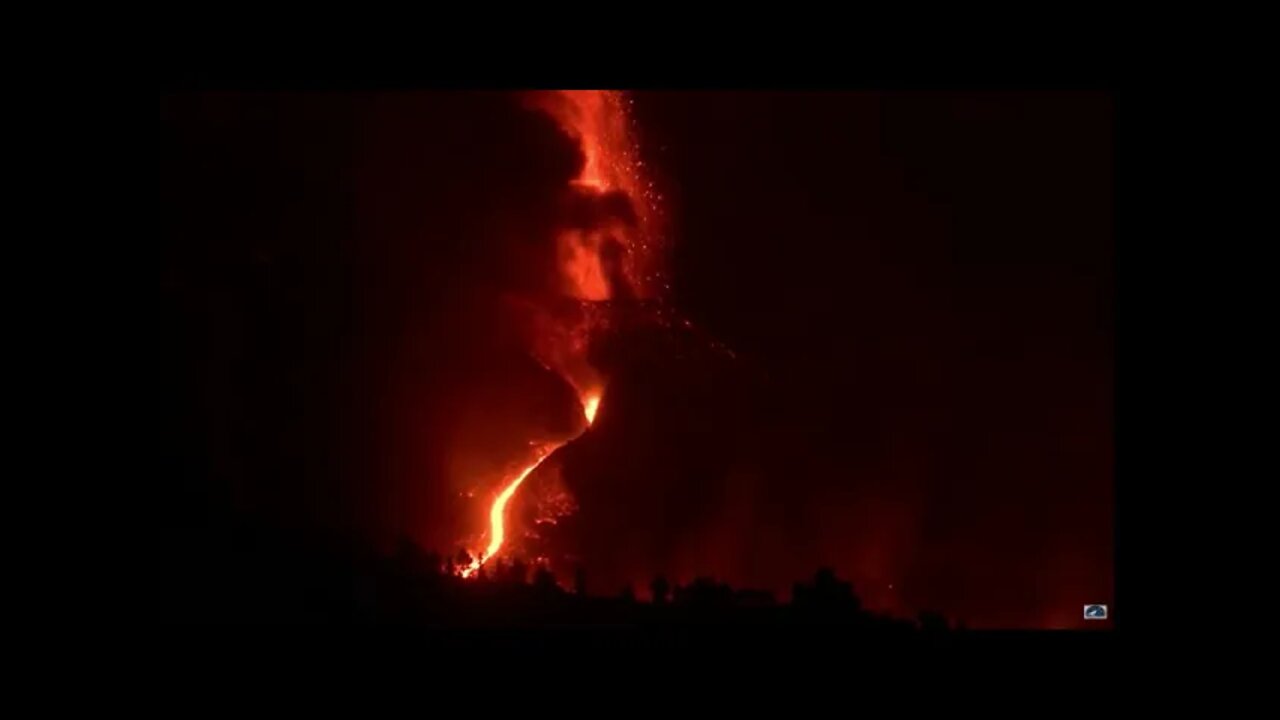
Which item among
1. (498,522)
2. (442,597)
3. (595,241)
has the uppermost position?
(595,241)

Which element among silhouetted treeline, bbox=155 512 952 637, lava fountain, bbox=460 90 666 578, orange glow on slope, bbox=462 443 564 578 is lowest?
silhouetted treeline, bbox=155 512 952 637

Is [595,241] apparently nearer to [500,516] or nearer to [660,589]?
[500,516]

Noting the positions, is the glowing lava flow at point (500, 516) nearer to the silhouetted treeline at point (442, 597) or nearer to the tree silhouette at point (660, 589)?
the silhouetted treeline at point (442, 597)

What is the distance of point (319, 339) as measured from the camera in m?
2.94

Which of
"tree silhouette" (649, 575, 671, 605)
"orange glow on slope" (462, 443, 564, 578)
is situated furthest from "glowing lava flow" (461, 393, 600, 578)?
"tree silhouette" (649, 575, 671, 605)

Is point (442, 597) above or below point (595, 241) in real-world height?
below

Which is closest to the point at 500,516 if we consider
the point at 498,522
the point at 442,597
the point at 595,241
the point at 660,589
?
the point at 498,522

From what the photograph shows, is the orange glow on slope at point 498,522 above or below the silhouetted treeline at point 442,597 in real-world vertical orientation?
above

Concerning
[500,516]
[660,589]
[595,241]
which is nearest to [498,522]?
[500,516]

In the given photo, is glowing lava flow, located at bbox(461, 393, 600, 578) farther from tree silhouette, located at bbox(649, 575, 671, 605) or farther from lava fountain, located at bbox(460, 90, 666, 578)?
tree silhouette, located at bbox(649, 575, 671, 605)

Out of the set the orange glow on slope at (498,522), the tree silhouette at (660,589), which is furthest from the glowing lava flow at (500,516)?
the tree silhouette at (660,589)

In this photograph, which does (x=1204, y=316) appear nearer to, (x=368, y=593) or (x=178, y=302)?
(x=368, y=593)

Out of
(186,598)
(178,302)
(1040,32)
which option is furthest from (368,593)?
(1040,32)

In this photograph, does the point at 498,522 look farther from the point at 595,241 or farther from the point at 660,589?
the point at 595,241
